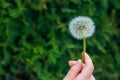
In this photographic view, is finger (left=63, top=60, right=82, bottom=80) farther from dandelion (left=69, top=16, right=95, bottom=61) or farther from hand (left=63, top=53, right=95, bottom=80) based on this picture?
dandelion (left=69, top=16, right=95, bottom=61)

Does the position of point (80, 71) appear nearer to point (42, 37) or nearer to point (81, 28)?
point (81, 28)

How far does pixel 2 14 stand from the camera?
334cm

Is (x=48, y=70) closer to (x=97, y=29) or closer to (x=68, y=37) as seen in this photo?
(x=68, y=37)


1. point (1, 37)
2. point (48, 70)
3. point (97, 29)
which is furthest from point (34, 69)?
point (97, 29)

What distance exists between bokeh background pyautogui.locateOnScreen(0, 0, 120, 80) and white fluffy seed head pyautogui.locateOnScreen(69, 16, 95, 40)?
1.87 meters

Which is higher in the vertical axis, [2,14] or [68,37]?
[2,14]

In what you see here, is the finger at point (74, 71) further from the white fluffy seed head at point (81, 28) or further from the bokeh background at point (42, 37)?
the bokeh background at point (42, 37)

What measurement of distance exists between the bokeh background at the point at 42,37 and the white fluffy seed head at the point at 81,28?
1869mm

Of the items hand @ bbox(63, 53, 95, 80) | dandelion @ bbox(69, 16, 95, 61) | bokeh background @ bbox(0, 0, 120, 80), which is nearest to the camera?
hand @ bbox(63, 53, 95, 80)

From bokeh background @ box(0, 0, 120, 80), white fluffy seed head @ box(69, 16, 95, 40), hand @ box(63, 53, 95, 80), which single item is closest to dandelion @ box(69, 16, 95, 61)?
white fluffy seed head @ box(69, 16, 95, 40)

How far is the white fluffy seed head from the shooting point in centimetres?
143

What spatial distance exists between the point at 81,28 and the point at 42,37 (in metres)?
2.07

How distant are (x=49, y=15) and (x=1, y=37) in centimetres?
41

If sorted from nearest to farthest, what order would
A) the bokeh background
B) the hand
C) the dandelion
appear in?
the hand < the dandelion < the bokeh background
